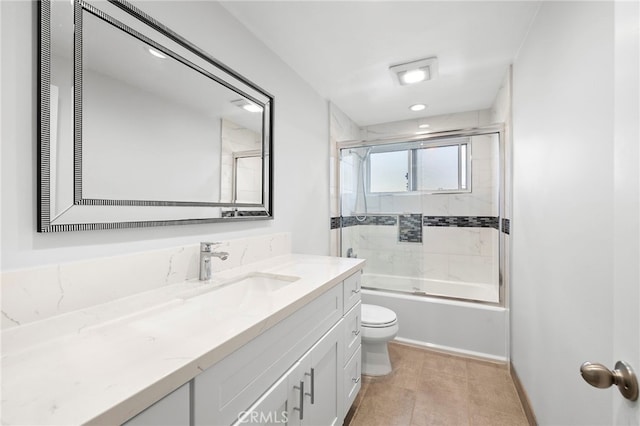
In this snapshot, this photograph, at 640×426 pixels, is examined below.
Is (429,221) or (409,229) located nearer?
(409,229)

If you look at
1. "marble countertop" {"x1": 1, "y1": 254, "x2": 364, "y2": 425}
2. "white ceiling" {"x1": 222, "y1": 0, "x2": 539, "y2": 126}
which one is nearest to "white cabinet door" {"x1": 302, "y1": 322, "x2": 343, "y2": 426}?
"marble countertop" {"x1": 1, "y1": 254, "x2": 364, "y2": 425}

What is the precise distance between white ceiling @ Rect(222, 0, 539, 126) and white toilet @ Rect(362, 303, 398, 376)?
185 centimetres

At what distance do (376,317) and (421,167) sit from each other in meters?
1.58

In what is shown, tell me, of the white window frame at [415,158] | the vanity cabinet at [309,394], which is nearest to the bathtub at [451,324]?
the white window frame at [415,158]

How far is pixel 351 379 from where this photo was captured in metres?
1.58

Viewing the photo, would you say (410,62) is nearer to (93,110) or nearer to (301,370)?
(93,110)

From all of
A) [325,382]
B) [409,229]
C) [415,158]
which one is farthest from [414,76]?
[325,382]

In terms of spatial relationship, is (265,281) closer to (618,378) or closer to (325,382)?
(325,382)

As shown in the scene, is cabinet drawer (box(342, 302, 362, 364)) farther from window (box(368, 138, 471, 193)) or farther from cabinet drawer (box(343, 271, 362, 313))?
window (box(368, 138, 471, 193))

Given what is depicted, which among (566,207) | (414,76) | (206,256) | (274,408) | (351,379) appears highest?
(414,76)

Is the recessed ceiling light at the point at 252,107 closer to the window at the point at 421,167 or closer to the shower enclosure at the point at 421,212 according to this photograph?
the shower enclosure at the point at 421,212

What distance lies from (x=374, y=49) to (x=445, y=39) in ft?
1.43

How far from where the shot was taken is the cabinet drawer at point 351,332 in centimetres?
147

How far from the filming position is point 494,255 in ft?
8.72
